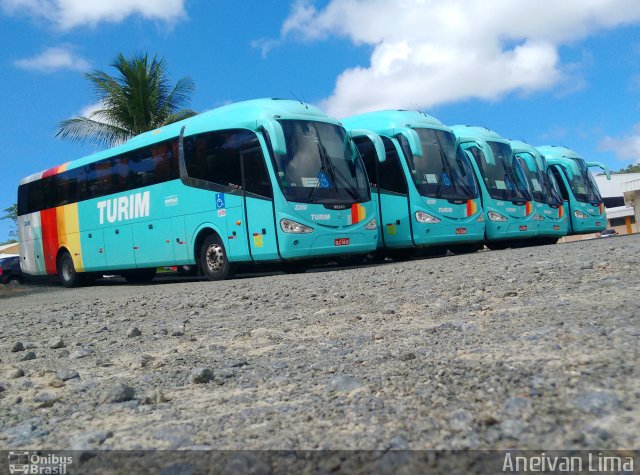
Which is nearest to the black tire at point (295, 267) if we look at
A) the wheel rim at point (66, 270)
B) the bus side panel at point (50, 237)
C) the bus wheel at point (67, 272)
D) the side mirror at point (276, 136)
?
the side mirror at point (276, 136)

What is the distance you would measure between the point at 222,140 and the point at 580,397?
31.8ft

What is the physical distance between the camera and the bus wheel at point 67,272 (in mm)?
16359

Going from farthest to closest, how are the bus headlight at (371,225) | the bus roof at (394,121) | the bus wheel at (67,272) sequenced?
the bus wheel at (67,272) → the bus roof at (394,121) → the bus headlight at (371,225)

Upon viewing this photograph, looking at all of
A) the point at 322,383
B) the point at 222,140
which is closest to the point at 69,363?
the point at 322,383

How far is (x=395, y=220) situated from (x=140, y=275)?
7.19 m

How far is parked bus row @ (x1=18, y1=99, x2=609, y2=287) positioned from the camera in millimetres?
10711

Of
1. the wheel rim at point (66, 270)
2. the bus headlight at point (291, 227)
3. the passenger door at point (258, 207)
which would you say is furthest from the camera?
the wheel rim at point (66, 270)

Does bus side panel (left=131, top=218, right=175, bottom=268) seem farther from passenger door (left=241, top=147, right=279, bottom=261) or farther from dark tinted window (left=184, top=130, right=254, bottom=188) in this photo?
passenger door (left=241, top=147, right=279, bottom=261)

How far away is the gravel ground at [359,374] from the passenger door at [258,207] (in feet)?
14.7

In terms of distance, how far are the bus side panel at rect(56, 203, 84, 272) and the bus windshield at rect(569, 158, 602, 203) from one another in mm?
15468

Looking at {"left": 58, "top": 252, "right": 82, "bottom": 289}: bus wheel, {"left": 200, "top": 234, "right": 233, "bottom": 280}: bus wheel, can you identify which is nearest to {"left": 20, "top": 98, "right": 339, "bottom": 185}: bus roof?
{"left": 200, "top": 234, "right": 233, "bottom": 280}: bus wheel

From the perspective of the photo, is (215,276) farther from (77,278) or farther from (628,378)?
(628,378)

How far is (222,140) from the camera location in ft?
37.0

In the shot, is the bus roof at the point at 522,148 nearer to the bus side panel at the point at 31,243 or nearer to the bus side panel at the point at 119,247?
the bus side panel at the point at 119,247
